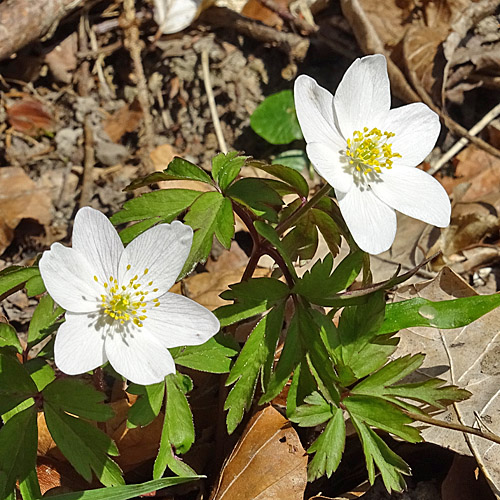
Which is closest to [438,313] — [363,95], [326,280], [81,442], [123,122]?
[326,280]

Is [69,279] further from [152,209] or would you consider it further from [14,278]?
[152,209]

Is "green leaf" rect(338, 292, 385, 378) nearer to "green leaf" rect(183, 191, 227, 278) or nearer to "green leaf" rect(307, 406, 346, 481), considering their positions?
"green leaf" rect(307, 406, 346, 481)

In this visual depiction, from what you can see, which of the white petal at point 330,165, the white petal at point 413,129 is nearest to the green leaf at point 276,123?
the white petal at point 413,129

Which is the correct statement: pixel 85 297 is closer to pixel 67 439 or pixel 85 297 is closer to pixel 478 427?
pixel 67 439

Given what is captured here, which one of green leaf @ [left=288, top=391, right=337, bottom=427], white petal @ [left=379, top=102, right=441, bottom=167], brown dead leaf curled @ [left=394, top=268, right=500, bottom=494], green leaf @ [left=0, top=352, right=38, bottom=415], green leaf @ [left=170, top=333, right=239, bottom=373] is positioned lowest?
brown dead leaf curled @ [left=394, top=268, right=500, bottom=494]

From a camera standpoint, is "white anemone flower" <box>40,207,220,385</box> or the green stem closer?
"white anemone flower" <box>40,207,220,385</box>

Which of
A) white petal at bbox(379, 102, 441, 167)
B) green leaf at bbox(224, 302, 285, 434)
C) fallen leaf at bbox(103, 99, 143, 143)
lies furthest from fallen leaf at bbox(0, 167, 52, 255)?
white petal at bbox(379, 102, 441, 167)

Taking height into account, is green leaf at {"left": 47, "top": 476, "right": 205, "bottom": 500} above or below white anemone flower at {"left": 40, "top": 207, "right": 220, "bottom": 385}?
below

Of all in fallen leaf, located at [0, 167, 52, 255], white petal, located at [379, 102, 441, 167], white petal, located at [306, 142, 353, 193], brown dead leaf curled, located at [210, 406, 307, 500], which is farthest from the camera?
fallen leaf, located at [0, 167, 52, 255]
